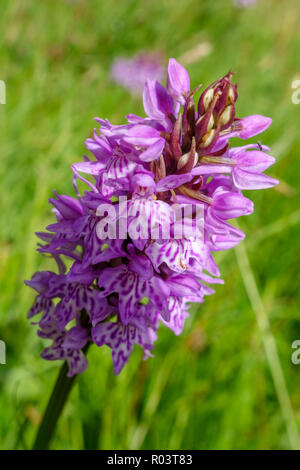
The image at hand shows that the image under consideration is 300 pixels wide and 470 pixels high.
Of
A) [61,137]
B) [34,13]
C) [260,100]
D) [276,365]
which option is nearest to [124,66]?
[34,13]

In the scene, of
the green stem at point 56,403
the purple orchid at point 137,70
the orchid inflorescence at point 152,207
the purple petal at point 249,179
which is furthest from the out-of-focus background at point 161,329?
the purple petal at point 249,179

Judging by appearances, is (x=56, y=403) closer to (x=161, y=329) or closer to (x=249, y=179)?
(x=249, y=179)

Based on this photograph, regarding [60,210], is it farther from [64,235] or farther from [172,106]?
[172,106]

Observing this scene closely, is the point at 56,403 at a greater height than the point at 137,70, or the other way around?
the point at 137,70

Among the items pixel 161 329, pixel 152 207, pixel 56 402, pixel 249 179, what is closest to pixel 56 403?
pixel 56 402

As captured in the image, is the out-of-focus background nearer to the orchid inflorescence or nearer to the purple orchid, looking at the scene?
the purple orchid

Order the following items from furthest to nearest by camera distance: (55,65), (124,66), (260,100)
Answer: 1. (124,66)
2. (260,100)
3. (55,65)
